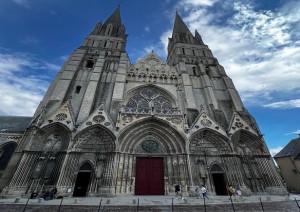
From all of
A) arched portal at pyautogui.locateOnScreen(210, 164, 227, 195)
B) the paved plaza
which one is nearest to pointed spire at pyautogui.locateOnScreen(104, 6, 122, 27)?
arched portal at pyautogui.locateOnScreen(210, 164, 227, 195)

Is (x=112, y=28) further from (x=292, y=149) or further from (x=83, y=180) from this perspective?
(x=292, y=149)

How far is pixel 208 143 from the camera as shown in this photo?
13.8m

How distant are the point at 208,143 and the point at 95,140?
9.79 m

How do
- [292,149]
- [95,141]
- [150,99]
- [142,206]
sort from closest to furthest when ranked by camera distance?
[142,206] < [95,141] < [150,99] < [292,149]

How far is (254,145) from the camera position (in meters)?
13.9

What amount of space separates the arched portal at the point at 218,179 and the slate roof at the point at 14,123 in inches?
705

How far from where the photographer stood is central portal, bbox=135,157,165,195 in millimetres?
11766

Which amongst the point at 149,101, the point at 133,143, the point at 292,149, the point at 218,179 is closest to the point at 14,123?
the point at 133,143

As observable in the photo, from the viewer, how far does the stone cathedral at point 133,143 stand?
11.2 metres

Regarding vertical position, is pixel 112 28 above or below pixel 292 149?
above

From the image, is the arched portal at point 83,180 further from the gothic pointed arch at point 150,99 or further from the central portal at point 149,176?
the gothic pointed arch at point 150,99

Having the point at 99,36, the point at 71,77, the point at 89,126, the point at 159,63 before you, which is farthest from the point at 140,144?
the point at 99,36

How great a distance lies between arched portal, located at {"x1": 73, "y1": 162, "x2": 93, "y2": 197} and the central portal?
3663 mm

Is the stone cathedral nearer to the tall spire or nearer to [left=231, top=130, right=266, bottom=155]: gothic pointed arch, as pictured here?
[left=231, top=130, right=266, bottom=155]: gothic pointed arch
